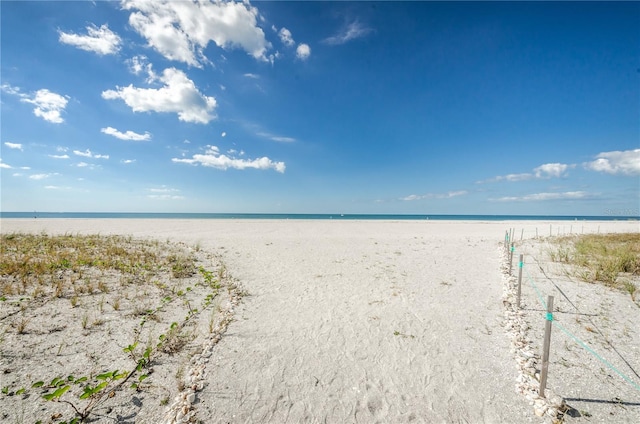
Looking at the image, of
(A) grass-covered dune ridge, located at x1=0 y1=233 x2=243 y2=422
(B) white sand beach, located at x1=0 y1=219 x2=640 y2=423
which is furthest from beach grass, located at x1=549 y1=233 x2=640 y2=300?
(A) grass-covered dune ridge, located at x1=0 y1=233 x2=243 y2=422

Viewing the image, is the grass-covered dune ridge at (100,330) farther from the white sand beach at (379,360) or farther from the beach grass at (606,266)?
the beach grass at (606,266)

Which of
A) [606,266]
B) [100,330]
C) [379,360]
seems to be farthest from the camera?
[606,266]

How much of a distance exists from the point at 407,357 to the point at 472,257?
1275 centimetres

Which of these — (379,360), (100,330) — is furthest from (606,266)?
(100,330)

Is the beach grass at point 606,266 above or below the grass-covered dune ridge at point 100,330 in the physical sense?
above

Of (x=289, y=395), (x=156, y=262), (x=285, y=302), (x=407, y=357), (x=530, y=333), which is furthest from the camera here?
(x=156, y=262)

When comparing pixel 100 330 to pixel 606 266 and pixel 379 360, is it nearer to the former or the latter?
pixel 379 360

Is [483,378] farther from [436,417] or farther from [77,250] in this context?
[77,250]

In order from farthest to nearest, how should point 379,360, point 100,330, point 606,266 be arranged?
1. point 606,266
2. point 100,330
3. point 379,360

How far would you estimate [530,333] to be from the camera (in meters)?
6.72

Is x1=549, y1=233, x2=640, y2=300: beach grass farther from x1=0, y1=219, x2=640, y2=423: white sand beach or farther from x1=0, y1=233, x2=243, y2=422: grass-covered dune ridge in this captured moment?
x1=0, y1=233, x2=243, y2=422: grass-covered dune ridge

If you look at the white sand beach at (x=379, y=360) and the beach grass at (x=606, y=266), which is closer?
the white sand beach at (x=379, y=360)

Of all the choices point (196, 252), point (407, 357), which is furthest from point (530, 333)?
point (196, 252)

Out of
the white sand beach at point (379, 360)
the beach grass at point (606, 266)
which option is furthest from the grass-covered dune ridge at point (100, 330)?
the beach grass at point (606, 266)
